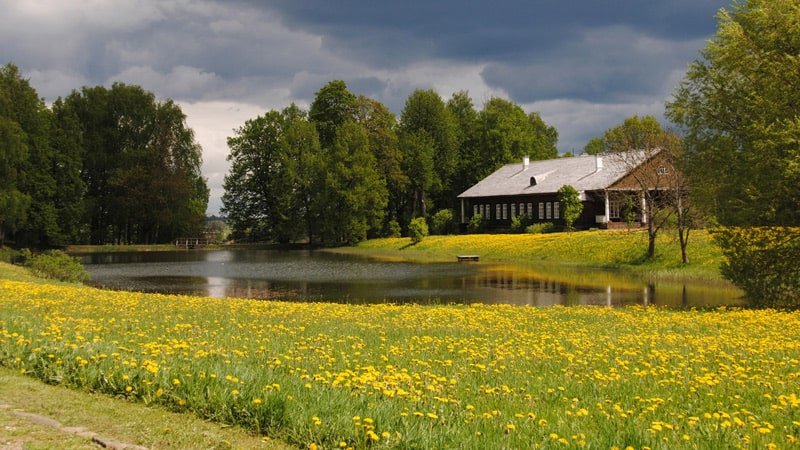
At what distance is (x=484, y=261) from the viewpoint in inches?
2314

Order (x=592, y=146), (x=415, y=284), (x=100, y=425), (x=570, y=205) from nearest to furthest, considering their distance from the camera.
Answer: (x=100, y=425) < (x=415, y=284) < (x=570, y=205) < (x=592, y=146)

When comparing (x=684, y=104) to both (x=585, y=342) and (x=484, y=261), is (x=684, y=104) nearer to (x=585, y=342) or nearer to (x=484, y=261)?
(x=585, y=342)

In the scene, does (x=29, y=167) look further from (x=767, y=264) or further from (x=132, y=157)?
(x=767, y=264)

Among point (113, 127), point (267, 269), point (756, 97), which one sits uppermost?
point (113, 127)

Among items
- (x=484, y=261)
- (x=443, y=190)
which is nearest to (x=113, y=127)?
(x=443, y=190)

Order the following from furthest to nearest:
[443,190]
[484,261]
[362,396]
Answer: [443,190] → [484,261] → [362,396]

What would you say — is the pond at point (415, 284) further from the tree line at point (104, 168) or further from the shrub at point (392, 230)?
the shrub at point (392, 230)

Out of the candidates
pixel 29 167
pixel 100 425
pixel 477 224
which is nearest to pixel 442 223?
pixel 477 224

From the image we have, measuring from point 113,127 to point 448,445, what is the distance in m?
93.8

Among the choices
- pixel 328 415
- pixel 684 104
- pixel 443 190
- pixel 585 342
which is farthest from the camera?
pixel 443 190

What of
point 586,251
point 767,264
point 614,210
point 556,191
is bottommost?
point 586,251

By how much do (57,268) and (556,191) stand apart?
172 feet

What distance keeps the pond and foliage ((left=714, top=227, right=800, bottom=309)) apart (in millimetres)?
2982

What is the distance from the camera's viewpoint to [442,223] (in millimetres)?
85375
